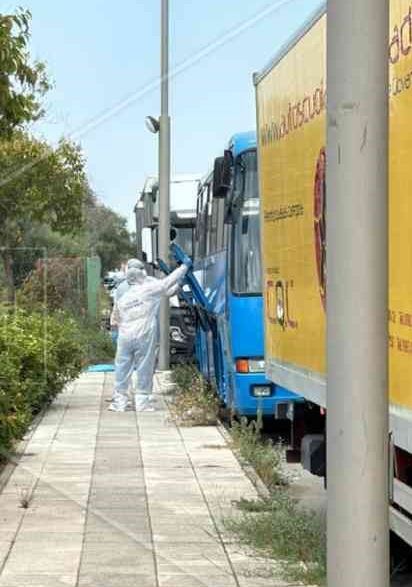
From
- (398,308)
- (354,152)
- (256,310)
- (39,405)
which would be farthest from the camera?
(39,405)

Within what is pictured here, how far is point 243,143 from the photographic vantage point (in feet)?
40.9

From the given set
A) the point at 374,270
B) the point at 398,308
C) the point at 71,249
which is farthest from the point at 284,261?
the point at 71,249

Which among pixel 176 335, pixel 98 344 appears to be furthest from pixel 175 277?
pixel 98 344

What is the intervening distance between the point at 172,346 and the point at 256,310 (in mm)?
11475

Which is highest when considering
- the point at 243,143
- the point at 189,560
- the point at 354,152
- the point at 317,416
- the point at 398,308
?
the point at 243,143

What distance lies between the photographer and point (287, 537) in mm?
7152

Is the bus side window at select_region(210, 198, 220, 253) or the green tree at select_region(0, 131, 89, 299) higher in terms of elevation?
the green tree at select_region(0, 131, 89, 299)

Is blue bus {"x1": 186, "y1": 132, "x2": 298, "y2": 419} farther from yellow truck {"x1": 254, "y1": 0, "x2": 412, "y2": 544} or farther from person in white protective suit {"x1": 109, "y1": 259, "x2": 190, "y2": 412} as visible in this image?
yellow truck {"x1": 254, "y1": 0, "x2": 412, "y2": 544}

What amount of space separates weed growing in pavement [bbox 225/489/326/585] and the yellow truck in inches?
16.7

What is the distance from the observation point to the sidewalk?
662 cm

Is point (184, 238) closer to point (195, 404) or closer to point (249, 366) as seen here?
point (195, 404)

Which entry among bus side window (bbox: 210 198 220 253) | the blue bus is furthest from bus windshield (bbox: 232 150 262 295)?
bus side window (bbox: 210 198 220 253)

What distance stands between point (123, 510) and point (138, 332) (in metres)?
6.66

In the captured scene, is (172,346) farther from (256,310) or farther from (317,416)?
(317,416)
